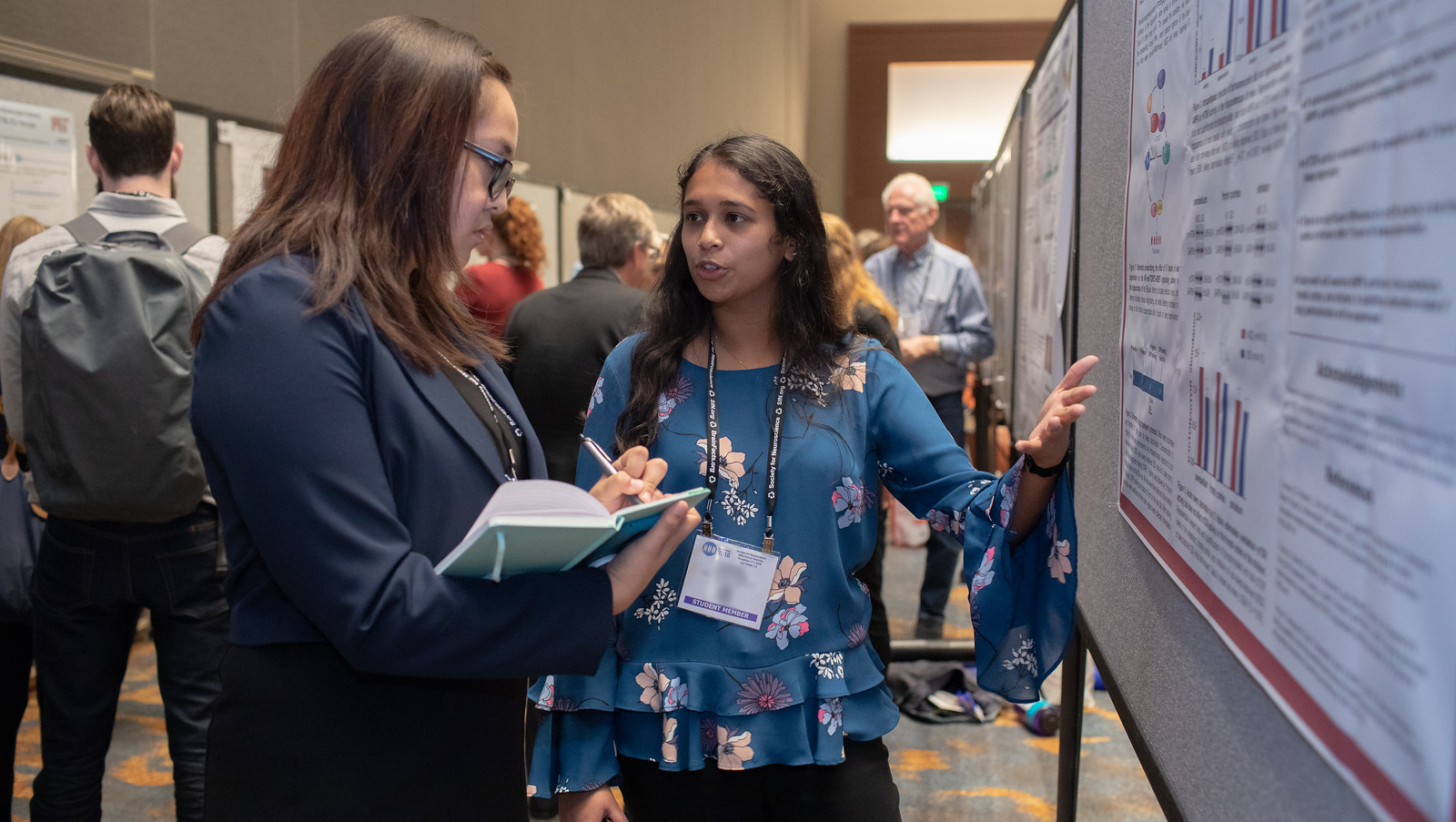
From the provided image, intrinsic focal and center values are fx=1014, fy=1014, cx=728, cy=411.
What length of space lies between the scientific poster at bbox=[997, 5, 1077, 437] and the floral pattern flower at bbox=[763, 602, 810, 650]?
730 millimetres

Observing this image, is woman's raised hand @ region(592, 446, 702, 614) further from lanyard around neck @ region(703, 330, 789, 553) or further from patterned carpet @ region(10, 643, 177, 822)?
patterned carpet @ region(10, 643, 177, 822)

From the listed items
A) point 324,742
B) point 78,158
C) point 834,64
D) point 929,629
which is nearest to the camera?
point 324,742

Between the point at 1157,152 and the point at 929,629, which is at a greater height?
the point at 1157,152

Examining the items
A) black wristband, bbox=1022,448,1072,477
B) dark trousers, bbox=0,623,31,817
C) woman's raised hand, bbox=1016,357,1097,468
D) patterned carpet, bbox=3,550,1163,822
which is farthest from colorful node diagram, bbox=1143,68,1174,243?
dark trousers, bbox=0,623,31,817

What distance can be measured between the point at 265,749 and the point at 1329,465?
0.93 meters

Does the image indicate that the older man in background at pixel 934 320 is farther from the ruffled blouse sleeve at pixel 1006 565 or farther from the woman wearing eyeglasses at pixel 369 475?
the woman wearing eyeglasses at pixel 369 475

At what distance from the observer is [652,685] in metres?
1.37

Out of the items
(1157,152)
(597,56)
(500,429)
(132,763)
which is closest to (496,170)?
(500,429)

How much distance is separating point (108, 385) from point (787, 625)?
1.42m

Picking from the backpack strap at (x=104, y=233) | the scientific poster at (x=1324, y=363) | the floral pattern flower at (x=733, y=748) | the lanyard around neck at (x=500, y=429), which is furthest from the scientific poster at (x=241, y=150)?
the scientific poster at (x=1324, y=363)

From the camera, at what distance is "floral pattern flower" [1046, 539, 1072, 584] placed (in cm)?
126

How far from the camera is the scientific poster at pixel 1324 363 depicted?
510 mm

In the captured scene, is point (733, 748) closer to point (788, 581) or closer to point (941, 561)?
point (788, 581)

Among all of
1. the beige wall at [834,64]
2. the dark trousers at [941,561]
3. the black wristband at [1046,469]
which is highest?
the beige wall at [834,64]
